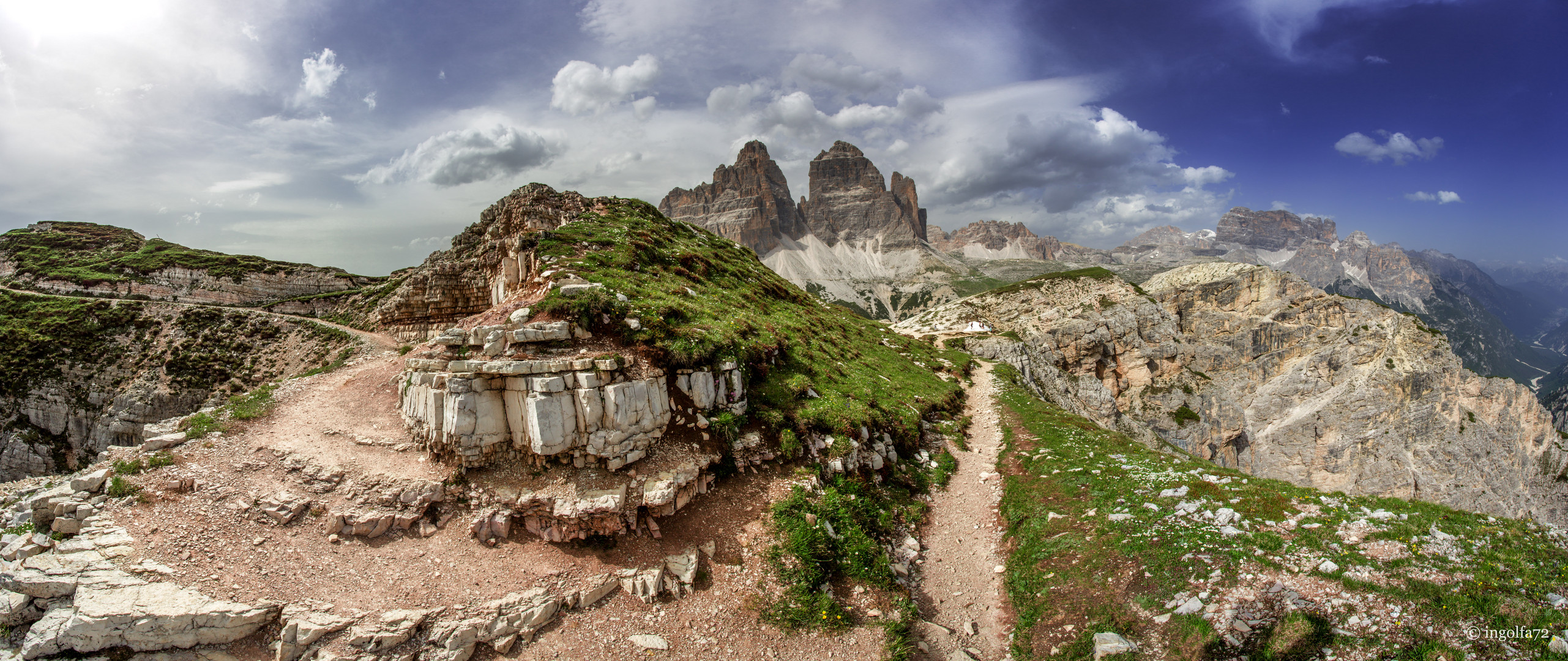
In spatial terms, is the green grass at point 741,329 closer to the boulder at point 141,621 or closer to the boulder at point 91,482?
the boulder at point 141,621

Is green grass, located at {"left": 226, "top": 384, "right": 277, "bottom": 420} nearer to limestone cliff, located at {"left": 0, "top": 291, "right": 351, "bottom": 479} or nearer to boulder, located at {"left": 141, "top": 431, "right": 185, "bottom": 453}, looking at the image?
boulder, located at {"left": 141, "top": 431, "right": 185, "bottom": 453}

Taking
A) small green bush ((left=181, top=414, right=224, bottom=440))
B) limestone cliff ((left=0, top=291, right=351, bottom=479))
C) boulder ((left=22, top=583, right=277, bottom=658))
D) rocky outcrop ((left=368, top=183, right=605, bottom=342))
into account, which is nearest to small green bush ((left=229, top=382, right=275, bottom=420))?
small green bush ((left=181, top=414, right=224, bottom=440))

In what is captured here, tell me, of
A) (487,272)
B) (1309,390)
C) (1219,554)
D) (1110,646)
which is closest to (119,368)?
(487,272)

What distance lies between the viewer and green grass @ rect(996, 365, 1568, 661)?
8.51 m

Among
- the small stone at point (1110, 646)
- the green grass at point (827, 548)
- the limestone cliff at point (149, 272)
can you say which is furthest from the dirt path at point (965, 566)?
the limestone cliff at point (149, 272)

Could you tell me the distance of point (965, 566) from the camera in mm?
14719

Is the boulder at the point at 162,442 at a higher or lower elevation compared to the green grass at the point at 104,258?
lower

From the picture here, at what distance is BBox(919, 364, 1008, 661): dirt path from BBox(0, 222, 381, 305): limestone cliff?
84223mm

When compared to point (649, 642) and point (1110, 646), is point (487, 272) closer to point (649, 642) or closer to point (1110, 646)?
point (649, 642)

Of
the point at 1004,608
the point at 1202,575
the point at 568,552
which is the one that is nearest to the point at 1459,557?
the point at 1202,575

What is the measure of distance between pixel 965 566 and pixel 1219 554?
604cm

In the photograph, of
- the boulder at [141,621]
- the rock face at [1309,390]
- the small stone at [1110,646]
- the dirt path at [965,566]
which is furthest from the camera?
the rock face at [1309,390]

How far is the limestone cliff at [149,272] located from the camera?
191ft

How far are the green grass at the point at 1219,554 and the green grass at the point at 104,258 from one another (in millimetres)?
95608
